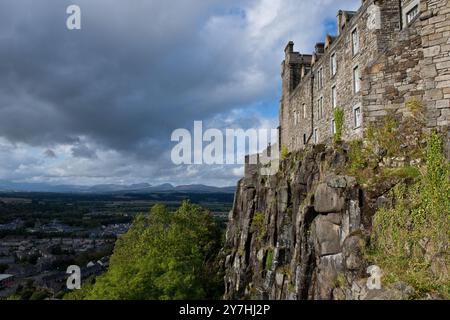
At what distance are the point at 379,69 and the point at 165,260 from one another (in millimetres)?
23941

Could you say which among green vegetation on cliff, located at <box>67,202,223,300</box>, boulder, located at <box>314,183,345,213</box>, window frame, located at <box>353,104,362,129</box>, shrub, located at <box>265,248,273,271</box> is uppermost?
window frame, located at <box>353,104,362,129</box>

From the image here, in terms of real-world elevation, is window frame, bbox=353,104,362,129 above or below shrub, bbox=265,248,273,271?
above

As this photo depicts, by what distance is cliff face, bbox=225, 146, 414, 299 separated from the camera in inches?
494

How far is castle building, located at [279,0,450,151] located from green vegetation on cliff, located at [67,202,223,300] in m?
16.4

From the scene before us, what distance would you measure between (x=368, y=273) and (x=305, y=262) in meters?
5.76

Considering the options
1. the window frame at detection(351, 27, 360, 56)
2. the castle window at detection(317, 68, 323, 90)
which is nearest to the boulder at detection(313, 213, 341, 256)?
the window frame at detection(351, 27, 360, 56)

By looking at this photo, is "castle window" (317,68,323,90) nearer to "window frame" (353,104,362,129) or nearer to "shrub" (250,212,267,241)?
"window frame" (353,104,362,129)

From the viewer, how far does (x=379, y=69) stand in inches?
614

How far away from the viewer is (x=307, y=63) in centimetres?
3938

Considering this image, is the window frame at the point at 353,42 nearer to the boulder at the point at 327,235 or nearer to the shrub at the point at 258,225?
the boulder at the point at 327,235

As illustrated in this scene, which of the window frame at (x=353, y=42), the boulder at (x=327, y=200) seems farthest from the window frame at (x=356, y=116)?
the boulder at (x=327, y=200)

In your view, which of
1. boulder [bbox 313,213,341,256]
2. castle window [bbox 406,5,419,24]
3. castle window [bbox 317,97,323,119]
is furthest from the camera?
castle window [bbox 317,97,323,119]
